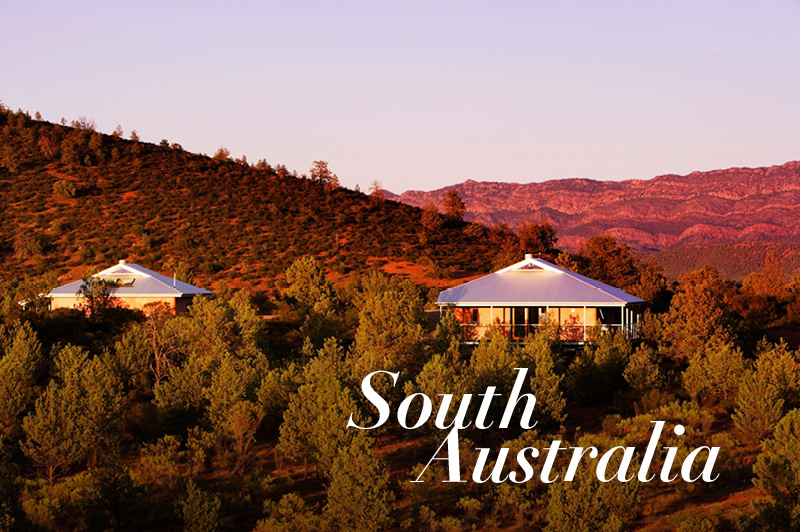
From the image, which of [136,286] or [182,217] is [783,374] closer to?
[136,286]

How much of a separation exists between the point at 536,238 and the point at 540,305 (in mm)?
32229

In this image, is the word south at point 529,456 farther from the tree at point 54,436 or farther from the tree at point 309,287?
the tree at point 309,287

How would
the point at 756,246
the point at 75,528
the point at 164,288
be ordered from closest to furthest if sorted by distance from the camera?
the point at 75,528
the point at 164,288
the point at 756,246

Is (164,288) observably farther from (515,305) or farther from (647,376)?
(647,376)

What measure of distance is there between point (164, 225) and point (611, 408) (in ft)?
171

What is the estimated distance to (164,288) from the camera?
1938 inches

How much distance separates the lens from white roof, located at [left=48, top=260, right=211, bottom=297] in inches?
1913

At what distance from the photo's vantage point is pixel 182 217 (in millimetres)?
81062

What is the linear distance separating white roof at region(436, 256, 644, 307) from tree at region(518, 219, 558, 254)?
25.2 m

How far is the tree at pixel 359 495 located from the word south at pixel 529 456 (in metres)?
1.89

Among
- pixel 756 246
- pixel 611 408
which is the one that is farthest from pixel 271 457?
pixel 756 246

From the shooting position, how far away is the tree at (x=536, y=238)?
72.6 metres

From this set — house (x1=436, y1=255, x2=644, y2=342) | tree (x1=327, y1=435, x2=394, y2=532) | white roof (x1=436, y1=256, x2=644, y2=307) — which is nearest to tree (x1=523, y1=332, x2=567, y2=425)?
house (x1=436, y1=255, x2=644, y2=342)

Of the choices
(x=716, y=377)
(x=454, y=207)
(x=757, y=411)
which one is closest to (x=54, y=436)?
(x=757, y=411)
